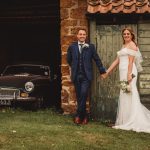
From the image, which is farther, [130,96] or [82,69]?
[82,69]

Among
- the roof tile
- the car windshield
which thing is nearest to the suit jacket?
the roof tile

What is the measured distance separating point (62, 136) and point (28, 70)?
5.06 m

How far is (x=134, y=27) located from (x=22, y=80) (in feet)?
11.0

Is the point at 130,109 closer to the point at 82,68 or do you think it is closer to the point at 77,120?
the point at 77,120

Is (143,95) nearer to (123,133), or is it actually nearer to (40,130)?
(123,133)

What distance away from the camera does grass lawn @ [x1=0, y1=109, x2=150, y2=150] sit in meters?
8.30

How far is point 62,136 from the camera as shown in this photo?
9000 mm

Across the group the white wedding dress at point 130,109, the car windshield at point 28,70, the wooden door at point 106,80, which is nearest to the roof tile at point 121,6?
the wooden door at point 106,80

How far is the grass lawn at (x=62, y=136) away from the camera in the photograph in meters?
8.30

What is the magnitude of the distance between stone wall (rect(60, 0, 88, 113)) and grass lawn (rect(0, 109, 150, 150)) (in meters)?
1.01

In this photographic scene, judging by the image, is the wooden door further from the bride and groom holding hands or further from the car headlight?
the car headlight

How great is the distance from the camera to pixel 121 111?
10250mm

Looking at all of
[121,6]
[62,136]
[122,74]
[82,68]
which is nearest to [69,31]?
[121,6]

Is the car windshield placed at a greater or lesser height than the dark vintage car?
greater
